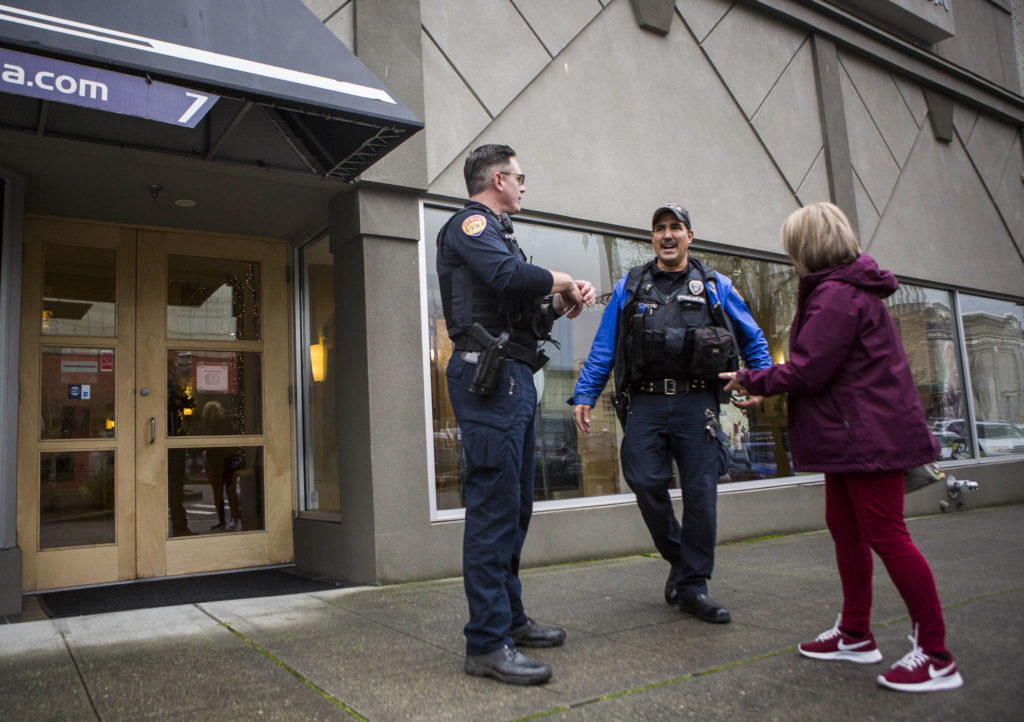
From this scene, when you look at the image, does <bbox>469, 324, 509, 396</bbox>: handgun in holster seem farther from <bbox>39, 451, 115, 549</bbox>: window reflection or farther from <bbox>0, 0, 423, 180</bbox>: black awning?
<bbox>39, 451, 115, 549</bbox>: window reflection

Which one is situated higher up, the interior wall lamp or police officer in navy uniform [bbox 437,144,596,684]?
the interior wall lamp

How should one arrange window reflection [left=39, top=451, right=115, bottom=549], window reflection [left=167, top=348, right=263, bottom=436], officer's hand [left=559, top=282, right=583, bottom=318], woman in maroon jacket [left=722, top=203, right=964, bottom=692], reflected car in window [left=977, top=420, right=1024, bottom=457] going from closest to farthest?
woman in maroon jacket [left=722, top=203, right=964, bottom=692]
officer's hand [left=559, top=282, right=583, bottom=318]
window reflection [left=39, top=451, right=115, bottom=549]
window reflection [left=167, top=348, right=263, bottom=436]
reflected car in window [left=977, top=420, right=1024, bottom=457]

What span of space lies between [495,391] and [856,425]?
1.32 m

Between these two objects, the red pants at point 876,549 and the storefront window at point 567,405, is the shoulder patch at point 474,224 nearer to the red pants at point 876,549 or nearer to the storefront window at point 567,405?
the red pants at point 876,549

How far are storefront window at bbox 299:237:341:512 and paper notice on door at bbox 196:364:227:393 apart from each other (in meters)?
0.58

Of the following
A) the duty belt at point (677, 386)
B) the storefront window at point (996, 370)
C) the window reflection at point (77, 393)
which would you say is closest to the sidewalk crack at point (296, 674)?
the duty belt at point (677, 386)

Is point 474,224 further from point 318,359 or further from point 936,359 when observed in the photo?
point 936,359

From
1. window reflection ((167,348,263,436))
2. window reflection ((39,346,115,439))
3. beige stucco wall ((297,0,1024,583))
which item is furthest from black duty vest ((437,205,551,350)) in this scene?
window reflection ((39,346,115,439))

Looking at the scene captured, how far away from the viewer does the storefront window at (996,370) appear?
9938 mm

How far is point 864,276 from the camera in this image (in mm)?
2857

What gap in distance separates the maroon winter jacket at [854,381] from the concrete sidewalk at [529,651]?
0.81 metres

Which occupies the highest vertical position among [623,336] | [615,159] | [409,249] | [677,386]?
[615,159]

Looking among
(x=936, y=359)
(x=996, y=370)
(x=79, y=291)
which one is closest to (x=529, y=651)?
(x=79, y=291)

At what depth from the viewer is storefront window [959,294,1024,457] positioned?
994 centimetres
